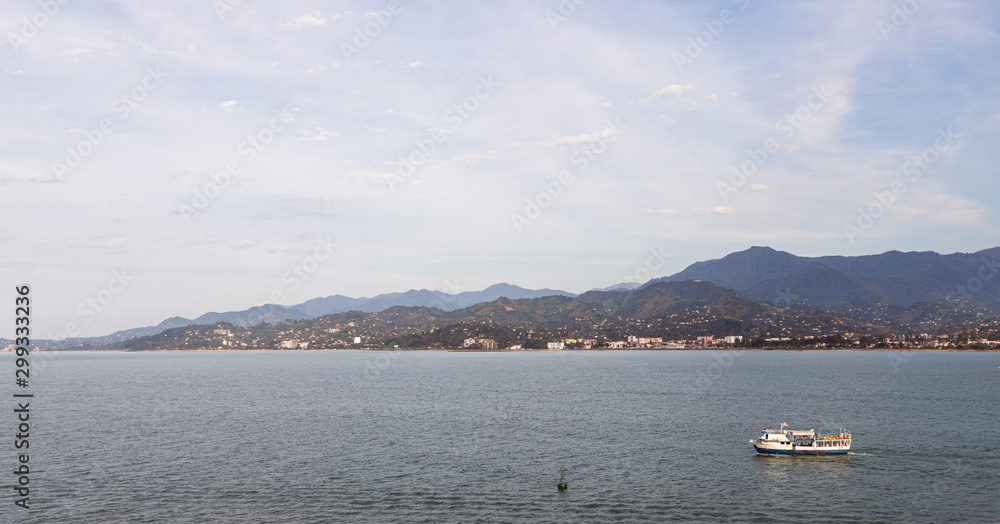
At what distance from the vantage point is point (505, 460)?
72250 millimetres

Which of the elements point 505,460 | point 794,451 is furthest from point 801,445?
point 505,460

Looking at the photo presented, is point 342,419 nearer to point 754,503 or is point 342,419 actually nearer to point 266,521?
point 266,521

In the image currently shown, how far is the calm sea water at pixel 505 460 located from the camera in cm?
5422

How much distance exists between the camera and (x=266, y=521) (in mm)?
50906

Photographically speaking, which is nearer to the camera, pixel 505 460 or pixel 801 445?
pixel 505 460

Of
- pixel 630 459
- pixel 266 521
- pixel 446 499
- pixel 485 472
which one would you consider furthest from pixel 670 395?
pixel 266 521

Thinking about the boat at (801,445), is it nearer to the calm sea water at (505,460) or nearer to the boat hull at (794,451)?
Answer: the boat hull at (794,451)

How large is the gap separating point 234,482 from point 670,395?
100351mm

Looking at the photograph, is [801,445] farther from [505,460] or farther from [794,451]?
[505,460]

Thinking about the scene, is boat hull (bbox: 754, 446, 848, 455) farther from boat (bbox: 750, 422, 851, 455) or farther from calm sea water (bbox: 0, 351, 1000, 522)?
calm sea water (bbox: 0, 351, 1000, 522)

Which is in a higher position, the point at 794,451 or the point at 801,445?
the point at 801,445

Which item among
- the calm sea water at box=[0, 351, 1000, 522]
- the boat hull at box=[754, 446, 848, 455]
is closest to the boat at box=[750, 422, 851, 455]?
the boat hull at box=[754, 446, 848, 455]

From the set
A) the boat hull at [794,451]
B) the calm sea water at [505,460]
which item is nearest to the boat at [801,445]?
the boat hull at [794,451]

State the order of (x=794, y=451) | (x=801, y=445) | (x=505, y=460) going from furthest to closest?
(x=801, y=445), (x=794, y=451), (x=505, y=460)
